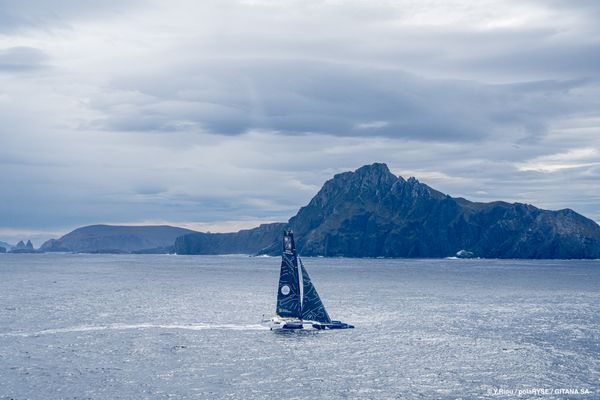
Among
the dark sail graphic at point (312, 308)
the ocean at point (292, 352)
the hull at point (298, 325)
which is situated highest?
the dark sail graphic at point (312, 308)

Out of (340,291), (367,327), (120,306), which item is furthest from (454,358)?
(340,291)

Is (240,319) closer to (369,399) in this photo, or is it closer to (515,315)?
(515,315)

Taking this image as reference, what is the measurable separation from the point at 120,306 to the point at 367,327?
56212 millimetres

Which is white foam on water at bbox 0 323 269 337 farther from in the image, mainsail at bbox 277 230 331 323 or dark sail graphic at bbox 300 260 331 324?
dark sail graphic at bbox 300 260 331 324

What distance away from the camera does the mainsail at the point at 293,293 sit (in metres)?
99.4

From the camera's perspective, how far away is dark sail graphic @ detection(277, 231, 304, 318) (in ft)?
325

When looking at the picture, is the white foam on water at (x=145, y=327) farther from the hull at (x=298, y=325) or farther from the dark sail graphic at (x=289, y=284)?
the dark sail graphic at (x=289, y=284)

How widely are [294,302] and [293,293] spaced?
62.2 inches

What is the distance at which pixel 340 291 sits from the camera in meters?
189

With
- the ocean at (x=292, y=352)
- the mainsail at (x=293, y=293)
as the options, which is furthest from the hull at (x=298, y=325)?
the ocean at (x=292, y=352)

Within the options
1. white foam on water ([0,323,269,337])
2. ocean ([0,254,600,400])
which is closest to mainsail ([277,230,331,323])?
ocean ([0,254,600,400])

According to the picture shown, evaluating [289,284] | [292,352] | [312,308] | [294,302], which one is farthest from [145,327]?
[292,352]

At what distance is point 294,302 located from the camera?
101 meters

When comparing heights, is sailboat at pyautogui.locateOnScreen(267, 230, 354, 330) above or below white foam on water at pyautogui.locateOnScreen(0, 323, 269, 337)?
above
